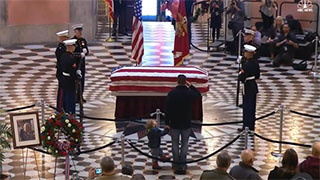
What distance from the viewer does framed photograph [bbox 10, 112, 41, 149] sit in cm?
1025

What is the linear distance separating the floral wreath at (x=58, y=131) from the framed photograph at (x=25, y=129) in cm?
26

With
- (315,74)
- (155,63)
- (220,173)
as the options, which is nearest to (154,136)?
(220,173)

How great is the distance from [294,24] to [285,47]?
197cm

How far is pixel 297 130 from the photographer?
1439cm

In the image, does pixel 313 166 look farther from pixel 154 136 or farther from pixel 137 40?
pixel 137 40

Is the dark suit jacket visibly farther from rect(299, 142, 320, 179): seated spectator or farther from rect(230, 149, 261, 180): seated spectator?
rect(299, 142, 320, 179): seated spectator

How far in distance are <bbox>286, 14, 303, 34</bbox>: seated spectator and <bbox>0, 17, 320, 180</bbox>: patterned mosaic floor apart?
1473mm

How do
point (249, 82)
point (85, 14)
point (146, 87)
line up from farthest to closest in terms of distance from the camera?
1. point (85, 14)
2. point (146, 87)
3. point (249, 82)

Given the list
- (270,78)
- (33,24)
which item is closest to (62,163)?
(270,78)

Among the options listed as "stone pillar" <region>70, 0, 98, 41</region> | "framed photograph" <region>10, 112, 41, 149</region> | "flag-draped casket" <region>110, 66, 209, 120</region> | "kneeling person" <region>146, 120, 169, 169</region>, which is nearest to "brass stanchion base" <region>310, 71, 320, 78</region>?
"flag-draped casket" <region>110, 66, 209, 120</region>

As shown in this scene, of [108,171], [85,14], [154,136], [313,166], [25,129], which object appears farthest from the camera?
[85,14]

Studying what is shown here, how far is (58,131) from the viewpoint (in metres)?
10.8

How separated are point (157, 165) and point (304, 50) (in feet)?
36.3

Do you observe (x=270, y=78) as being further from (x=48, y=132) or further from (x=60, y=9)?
(x=48, y=132)
